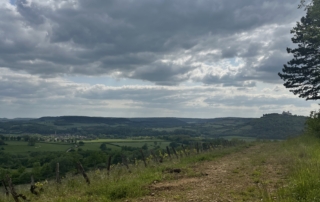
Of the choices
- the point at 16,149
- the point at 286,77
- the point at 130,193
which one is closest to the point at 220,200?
the point at 130,193

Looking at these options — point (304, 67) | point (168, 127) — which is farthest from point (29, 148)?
point (168, 127)

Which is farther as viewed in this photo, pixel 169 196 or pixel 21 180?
pixel 21 180

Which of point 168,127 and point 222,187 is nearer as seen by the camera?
point 222,187

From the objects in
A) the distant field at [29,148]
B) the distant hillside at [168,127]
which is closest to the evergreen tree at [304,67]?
the distant hillside at [168,127]

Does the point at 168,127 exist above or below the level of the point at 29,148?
above

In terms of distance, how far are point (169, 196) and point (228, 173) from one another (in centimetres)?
442

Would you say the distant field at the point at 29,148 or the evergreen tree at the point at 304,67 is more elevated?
the evergreen tree at the point at 304,67

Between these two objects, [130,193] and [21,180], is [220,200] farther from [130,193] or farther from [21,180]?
[21,180]

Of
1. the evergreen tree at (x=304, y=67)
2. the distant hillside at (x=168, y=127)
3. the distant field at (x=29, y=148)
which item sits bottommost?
the distant field at (x=29, y=148)

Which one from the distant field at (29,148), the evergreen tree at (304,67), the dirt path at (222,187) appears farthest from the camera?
the distant field at (29,148)

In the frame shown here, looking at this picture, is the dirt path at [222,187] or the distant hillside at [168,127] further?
the distant hillside at [168,127]

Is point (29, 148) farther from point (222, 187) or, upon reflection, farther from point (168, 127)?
point (168, 127)

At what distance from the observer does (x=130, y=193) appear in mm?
8570

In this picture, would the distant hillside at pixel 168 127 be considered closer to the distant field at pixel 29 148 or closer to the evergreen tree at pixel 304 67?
the evergreen tree at pixel 304 67
